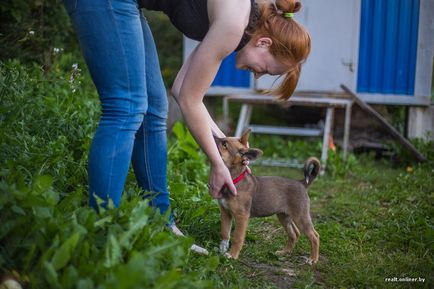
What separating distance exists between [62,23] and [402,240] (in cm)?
426

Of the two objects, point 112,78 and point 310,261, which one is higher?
point 112,78

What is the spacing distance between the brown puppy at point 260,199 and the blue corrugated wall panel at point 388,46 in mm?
3652

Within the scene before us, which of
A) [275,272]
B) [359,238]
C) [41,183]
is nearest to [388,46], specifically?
[359,238]

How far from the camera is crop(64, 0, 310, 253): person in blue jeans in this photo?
2705mm

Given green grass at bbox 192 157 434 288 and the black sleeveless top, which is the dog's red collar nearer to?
green grass at bbox 192 157 434 288

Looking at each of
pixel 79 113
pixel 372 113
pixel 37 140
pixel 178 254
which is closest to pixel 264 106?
pixel 372 113

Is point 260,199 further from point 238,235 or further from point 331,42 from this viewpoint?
point 331,42

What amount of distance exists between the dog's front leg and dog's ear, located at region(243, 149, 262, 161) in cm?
37

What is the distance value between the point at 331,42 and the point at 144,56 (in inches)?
184

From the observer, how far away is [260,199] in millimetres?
3771

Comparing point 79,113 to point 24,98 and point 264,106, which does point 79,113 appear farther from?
point 264,106

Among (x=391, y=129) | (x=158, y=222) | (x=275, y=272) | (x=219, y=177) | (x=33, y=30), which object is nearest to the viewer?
(x=158, y=222)

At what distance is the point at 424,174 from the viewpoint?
602 cm

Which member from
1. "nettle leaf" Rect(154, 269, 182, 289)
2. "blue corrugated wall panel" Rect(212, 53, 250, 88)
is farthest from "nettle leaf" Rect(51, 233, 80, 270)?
"blue corrugated wall panel" Rect(212, 53, 250, 88)
